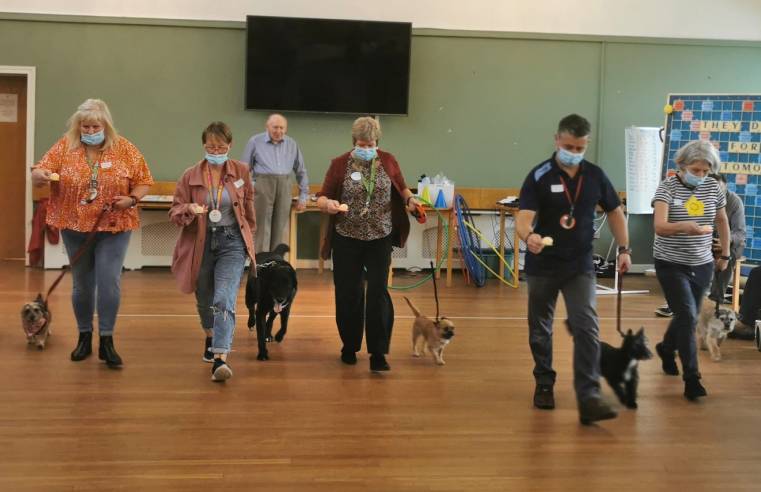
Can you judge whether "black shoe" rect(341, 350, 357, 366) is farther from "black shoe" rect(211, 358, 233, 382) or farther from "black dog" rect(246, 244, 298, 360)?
"black shoe" rect(211, 358, 233, 382)

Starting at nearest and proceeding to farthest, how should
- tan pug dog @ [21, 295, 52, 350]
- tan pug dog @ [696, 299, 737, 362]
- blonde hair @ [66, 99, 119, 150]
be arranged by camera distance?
blonde hair @ [66, 99, 119, 150]
tan pug dog @ [21, 295, 52, 350]
tan pug dog @ [696, 299, 737, 362]

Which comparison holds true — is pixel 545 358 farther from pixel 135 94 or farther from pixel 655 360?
pixel 135 94

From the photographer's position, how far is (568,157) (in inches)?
167

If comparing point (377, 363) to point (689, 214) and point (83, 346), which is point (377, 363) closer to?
point (83, 346)

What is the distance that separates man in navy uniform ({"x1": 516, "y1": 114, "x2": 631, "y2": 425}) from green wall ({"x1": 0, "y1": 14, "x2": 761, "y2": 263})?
255 inches

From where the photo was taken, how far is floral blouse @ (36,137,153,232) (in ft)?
16.9

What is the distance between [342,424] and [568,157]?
158 cm

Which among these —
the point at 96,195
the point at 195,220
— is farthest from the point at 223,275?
the point at 96,195

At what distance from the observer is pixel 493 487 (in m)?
3.46

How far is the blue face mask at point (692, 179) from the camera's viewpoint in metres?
4.90

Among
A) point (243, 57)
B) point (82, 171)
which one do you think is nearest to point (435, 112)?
point (243, 57)

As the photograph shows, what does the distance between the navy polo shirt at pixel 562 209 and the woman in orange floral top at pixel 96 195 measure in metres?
2.27

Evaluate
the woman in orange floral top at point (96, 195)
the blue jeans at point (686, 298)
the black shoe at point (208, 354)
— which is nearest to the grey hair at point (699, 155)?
the blue jeans at point (686, 298)

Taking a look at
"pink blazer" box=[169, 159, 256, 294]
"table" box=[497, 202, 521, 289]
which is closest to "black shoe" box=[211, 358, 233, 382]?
"pink blazer" box=[169, 159, 256, 294]
